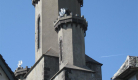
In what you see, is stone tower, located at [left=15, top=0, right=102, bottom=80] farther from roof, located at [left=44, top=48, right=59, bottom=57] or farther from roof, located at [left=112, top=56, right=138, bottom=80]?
roof, located at [left=112, top=56, right=138, bottom=80]

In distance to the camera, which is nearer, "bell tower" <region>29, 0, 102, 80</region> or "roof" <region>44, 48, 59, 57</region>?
"bell tower" <region>29, 0, 102, 80</region>

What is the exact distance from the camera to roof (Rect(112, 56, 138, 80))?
44.0ft

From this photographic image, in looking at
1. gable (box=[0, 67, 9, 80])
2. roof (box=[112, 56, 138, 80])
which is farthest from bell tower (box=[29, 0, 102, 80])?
roof (box=[112, 56, 138, 80])

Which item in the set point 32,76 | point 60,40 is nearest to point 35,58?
Result: point 32,76

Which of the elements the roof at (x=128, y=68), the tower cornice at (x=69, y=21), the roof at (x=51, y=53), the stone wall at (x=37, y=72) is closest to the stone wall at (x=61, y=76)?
the stone wall at (x=37, y=72)

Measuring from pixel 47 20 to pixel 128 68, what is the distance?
23.5m

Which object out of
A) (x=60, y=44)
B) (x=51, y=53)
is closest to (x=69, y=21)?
(x=60, y=44)

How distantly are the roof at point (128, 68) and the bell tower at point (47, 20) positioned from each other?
21131 millimetres

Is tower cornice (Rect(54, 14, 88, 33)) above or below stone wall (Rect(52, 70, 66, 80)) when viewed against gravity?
above

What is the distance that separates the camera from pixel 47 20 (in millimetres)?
36375

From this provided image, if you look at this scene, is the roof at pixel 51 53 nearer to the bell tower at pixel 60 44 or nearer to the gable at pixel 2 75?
the bell tower at pixel 60 44

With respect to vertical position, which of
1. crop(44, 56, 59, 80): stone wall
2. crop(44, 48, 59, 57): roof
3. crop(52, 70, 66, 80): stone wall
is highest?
crop(44, 48, 59, 57): roof

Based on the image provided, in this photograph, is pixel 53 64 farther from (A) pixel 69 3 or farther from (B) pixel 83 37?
(A) pixel 69 3

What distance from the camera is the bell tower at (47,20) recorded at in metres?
35.4
